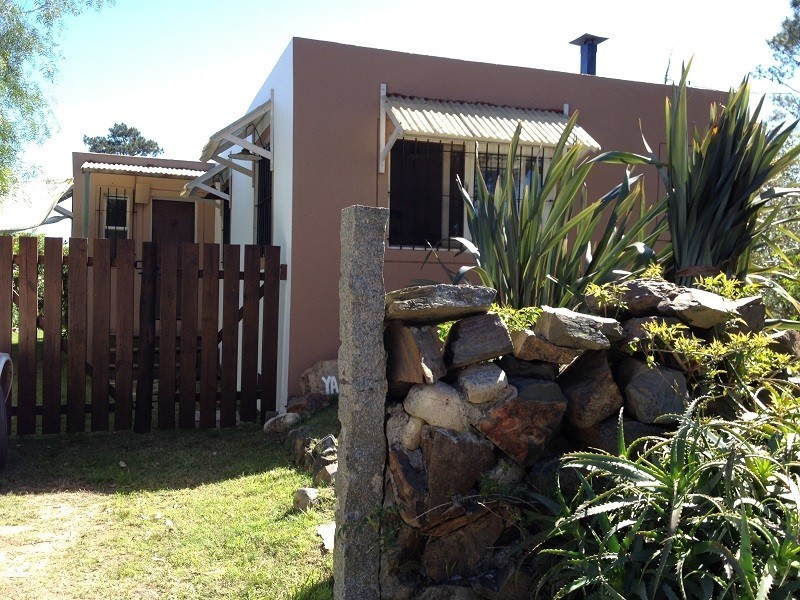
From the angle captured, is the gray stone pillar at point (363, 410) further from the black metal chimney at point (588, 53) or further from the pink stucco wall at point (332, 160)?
the black metal chimney at point (588, 53)

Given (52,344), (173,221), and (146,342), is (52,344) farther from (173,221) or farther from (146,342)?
(173,221)

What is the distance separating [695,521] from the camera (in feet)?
8.08

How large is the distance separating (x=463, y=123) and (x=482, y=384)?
4.78 metres

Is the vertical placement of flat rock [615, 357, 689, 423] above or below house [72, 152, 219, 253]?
below

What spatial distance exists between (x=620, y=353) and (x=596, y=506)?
106cm

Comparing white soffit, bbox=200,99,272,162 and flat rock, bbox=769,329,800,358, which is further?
white soffit, bbox=200,99,272,162

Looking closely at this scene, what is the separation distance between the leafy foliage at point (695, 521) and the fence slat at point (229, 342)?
5052 mm

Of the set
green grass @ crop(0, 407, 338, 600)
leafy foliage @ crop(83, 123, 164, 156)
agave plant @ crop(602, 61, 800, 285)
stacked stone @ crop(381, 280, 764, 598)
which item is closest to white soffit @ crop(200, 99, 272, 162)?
green grass @ crop(0, 407, 338, 600)

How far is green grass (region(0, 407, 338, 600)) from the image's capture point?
3.95 metres

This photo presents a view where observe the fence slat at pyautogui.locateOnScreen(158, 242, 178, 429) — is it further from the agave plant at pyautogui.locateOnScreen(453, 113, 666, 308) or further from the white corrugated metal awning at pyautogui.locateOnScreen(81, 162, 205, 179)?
→ the white corrugated metal awning at pyautogui.locateOnScreen(81, 162, 205, 179)

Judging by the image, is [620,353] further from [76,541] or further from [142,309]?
[142,309]

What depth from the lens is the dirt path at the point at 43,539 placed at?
13.0 feet

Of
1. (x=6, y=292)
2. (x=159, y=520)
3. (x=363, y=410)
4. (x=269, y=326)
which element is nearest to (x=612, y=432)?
(x=363, y=410)

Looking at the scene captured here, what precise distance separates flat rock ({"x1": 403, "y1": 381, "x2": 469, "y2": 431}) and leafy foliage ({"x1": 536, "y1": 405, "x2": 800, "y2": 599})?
0.57m
